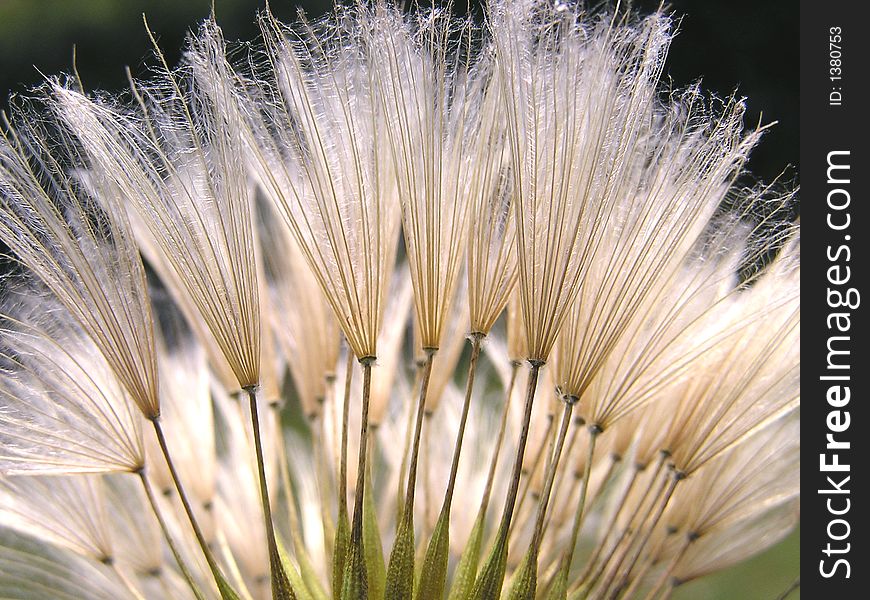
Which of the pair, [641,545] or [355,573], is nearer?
[355,573]

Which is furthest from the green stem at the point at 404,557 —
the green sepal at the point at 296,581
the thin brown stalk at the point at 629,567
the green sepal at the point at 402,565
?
the thin brown stalk at the point at 629,567

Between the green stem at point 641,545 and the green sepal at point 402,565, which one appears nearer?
the green sepal at point 402,565

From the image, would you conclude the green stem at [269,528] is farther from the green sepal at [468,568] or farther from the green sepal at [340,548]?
the green sepal at [468,568]

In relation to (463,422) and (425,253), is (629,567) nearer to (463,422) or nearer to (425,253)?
(463,422)

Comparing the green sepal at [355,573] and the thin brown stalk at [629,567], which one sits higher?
the thin brown stalk at [629,567]

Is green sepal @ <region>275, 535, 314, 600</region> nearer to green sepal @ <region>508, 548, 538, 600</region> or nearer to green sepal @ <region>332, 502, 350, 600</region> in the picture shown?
green sepal @ <region>332, 502, 350, 600</region>

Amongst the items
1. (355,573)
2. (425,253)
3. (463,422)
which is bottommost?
(355,573)

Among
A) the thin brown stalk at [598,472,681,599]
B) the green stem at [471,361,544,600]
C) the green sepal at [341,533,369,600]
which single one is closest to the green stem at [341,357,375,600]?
the green sepal at [341,533,369,600]

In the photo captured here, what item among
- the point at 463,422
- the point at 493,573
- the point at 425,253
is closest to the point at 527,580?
the point at 493,573

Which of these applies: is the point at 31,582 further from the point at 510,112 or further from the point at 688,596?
the point at 688,596
